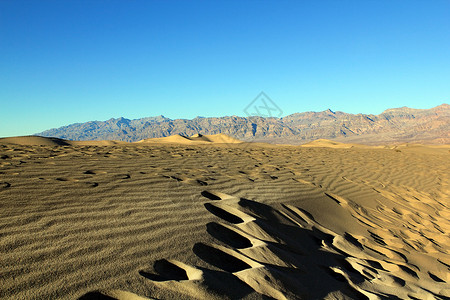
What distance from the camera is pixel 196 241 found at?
87.7 inches

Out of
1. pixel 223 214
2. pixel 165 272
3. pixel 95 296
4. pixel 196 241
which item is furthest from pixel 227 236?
pixel 95 296

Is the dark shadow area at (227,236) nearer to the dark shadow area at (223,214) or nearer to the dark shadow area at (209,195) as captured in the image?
the dark shadow area at (223,214)

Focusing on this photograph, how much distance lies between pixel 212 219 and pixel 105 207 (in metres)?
1.06

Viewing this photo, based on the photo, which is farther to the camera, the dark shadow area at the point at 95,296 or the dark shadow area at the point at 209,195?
the dark shadow area at the point at 209,195

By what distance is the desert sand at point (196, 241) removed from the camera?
163 centimetres

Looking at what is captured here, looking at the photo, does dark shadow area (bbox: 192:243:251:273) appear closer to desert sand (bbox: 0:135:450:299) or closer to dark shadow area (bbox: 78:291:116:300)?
desert sand (bbox: 0:135:450:299)

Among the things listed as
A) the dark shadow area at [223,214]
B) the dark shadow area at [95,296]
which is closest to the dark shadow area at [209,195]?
the dark shadow area at [223,214]

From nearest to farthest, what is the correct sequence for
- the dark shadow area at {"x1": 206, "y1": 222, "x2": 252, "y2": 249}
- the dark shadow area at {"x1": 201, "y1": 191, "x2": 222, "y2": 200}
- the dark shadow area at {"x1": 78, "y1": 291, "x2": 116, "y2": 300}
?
1. the dark shadow area at {"x1": 78, "y1": 291, "x2": 116, "y2": 300}
2. the dark shadow area at {"x1": 206, "y1": 222, "x2": 252, "y2": 249}
3. the dark shadow area at {"x1": 201, "y1": 191, "x2": 222, "y2": 200}

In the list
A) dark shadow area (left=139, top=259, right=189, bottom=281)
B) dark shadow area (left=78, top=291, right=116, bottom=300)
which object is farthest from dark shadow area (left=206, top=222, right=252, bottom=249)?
dark shadow area (left=78, top=291, right=116, bottom=300)

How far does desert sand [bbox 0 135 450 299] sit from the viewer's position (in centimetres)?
163

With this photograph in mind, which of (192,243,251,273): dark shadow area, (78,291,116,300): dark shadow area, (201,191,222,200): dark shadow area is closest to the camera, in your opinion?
(78,291,116,300): dark shadow area

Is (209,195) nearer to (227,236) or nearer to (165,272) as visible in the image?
(227,236)

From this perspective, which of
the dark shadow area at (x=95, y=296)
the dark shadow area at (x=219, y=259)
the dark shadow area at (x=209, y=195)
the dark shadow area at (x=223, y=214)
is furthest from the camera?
the dark shadow area at (x=209, y=195)

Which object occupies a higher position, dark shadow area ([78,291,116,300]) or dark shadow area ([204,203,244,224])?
dark shadow area ([204,203,244,224])
